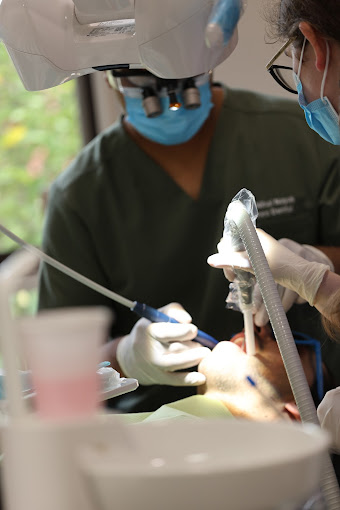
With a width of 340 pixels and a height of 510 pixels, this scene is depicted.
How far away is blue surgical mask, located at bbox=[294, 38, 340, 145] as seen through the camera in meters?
1.31

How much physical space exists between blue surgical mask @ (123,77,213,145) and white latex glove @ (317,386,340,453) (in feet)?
3.21

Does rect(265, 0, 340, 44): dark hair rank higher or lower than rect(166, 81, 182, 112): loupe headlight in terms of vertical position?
higher

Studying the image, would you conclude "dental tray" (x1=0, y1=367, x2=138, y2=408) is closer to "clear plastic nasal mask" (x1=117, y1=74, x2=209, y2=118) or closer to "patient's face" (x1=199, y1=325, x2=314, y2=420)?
"patient's face" (x1=199, y1=325, x2=314, y2=420)

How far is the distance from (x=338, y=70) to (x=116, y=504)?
3.18ft

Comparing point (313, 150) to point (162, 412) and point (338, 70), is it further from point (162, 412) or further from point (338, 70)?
point (162, 412)

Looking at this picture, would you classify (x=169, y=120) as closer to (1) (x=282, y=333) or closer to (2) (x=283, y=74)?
(2) (x=283, y=74)

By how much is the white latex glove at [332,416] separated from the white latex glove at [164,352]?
1.46 ft

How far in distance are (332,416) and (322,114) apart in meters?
0.58

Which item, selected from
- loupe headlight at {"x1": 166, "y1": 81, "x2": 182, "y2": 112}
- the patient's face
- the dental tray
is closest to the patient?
the patient's face

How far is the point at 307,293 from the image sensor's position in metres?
1.45

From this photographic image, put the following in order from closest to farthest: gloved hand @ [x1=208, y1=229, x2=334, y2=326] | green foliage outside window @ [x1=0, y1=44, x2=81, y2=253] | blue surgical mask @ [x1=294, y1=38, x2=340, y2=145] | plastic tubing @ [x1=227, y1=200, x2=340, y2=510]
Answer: plastic tubing @ [x1=227, y1=200, x2=340, y2=510], blue surgical mask @ [x1=294, y1=38, x2=340, y2=145], gloved hand @ [x1=208, y1=229, x2=334, y2=326], green foliage outside window @ [x1=0, y1=44, x2=81, y2=253]

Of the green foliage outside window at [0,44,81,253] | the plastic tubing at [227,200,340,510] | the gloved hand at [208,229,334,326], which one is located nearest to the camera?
the plastic tubing at [227,200,340,510]

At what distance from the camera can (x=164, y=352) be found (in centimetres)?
163

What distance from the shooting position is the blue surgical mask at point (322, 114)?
1307 mm
